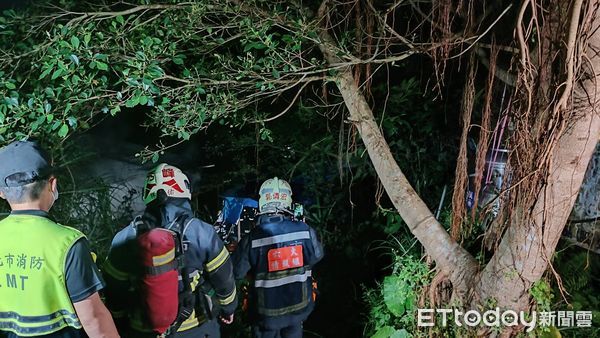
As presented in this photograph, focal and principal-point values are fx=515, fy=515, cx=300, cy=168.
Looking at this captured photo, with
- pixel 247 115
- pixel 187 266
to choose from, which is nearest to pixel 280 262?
Answer: pixel 187 266

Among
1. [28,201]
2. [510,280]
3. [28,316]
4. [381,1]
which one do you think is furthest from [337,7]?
[28,316]

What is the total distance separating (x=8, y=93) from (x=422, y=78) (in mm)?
3871

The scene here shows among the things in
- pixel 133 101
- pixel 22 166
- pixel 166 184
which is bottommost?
pixel 166 184

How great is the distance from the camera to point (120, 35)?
332 centimetres

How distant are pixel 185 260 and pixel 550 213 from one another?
2.24 meters

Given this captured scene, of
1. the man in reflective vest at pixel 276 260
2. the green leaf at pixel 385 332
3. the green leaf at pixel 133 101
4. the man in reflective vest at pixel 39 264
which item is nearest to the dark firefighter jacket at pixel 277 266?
the man in reflective vest at pixel 276 260

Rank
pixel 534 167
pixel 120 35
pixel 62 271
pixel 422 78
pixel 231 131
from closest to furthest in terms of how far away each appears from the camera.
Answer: pixel 62 271 → pixel 534 167 → pixel 120 35 → pixel 422 78 → pixel 231 131

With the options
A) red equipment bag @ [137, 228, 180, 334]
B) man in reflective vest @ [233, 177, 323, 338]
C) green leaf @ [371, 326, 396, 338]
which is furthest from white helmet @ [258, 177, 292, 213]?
green leaf @ [371, 326, 396, 338]

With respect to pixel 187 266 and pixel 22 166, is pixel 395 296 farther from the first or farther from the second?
pixel 22 166

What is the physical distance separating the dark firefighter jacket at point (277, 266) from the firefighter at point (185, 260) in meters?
0.45

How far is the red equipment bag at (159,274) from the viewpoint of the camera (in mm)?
3062

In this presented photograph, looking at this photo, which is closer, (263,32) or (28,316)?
(28,316)

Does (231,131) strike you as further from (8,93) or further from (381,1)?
(8,93)

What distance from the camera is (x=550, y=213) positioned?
122 inches
